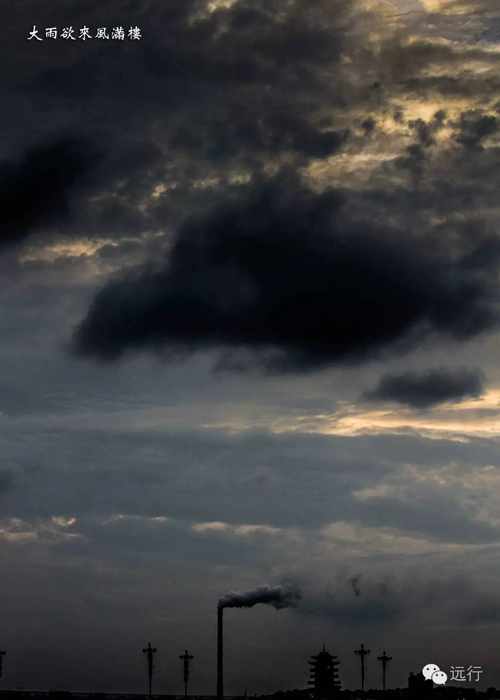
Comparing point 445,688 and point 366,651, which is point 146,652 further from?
point 445,688

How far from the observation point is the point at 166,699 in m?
156

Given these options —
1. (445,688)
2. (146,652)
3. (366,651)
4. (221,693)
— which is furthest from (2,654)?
(445,688)

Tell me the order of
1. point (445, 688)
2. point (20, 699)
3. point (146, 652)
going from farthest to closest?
point (445, 688) < point (146, 652) < point (20, 699)

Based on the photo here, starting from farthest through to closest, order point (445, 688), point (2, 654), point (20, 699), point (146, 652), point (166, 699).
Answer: point (166, 699) → point (445, 688) → point (146, 652) → point (20, 699) → point (2, 654)

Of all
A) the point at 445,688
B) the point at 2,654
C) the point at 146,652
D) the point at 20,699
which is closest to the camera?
the point at 2,654

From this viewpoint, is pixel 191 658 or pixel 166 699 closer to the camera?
pixel 191 658

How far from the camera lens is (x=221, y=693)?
143250 mm

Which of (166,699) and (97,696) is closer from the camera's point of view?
(97,696)

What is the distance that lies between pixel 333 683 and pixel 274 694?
1187 centimetres

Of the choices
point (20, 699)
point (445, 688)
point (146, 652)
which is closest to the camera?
point (20, 699)

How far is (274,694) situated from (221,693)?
17407 mm

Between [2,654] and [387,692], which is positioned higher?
[2,654]

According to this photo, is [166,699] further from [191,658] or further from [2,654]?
[2,654]

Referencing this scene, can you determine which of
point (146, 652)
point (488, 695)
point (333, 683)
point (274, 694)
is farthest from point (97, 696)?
point (488, 695)
